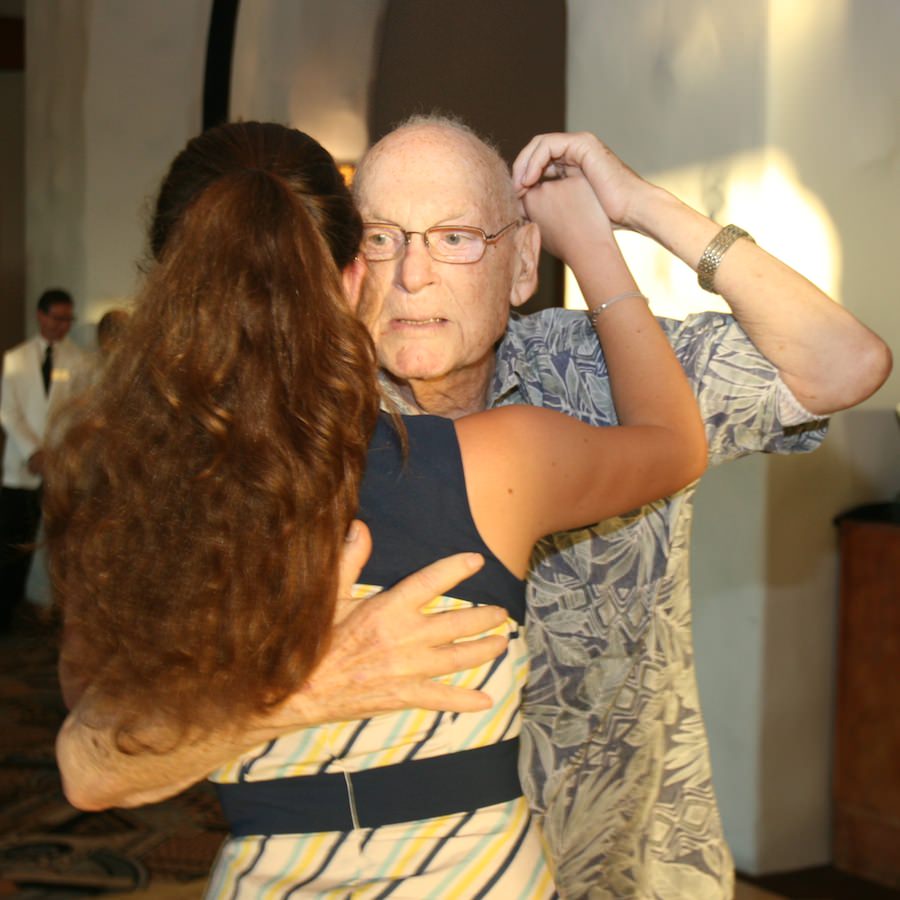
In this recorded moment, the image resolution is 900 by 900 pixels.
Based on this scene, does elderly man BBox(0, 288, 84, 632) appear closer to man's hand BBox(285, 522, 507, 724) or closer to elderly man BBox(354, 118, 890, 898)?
elderly man BBox(354, 118, 890, 898)

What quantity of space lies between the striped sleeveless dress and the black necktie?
20.1 ft

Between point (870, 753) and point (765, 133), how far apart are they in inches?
69.4

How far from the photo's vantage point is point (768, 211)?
3184mm

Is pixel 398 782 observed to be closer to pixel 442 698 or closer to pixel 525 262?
pixel 442 698

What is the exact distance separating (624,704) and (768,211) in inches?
74.7

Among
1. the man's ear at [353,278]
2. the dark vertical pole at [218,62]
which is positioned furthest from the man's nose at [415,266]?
the dark vertical pole at [218,62]

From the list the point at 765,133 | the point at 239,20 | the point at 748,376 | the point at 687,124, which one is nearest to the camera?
the point at 748,376

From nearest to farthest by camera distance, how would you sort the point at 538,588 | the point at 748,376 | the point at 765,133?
the point at 748,376 < the point at 538,588 < the point at 765,133

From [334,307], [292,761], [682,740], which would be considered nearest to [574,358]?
[682,740]

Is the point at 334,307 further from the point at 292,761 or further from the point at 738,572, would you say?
the point at 738,572

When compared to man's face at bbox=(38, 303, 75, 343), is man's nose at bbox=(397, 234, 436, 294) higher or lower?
higher

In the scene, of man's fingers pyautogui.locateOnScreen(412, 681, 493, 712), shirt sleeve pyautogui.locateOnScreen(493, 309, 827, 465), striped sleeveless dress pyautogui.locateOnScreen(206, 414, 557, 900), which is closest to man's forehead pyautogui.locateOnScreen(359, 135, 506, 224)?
shirt sleeve pyautogui.locateOnScreen(493, 309, 827, 465)

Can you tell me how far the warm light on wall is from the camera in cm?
318

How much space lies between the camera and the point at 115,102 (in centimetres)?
676
